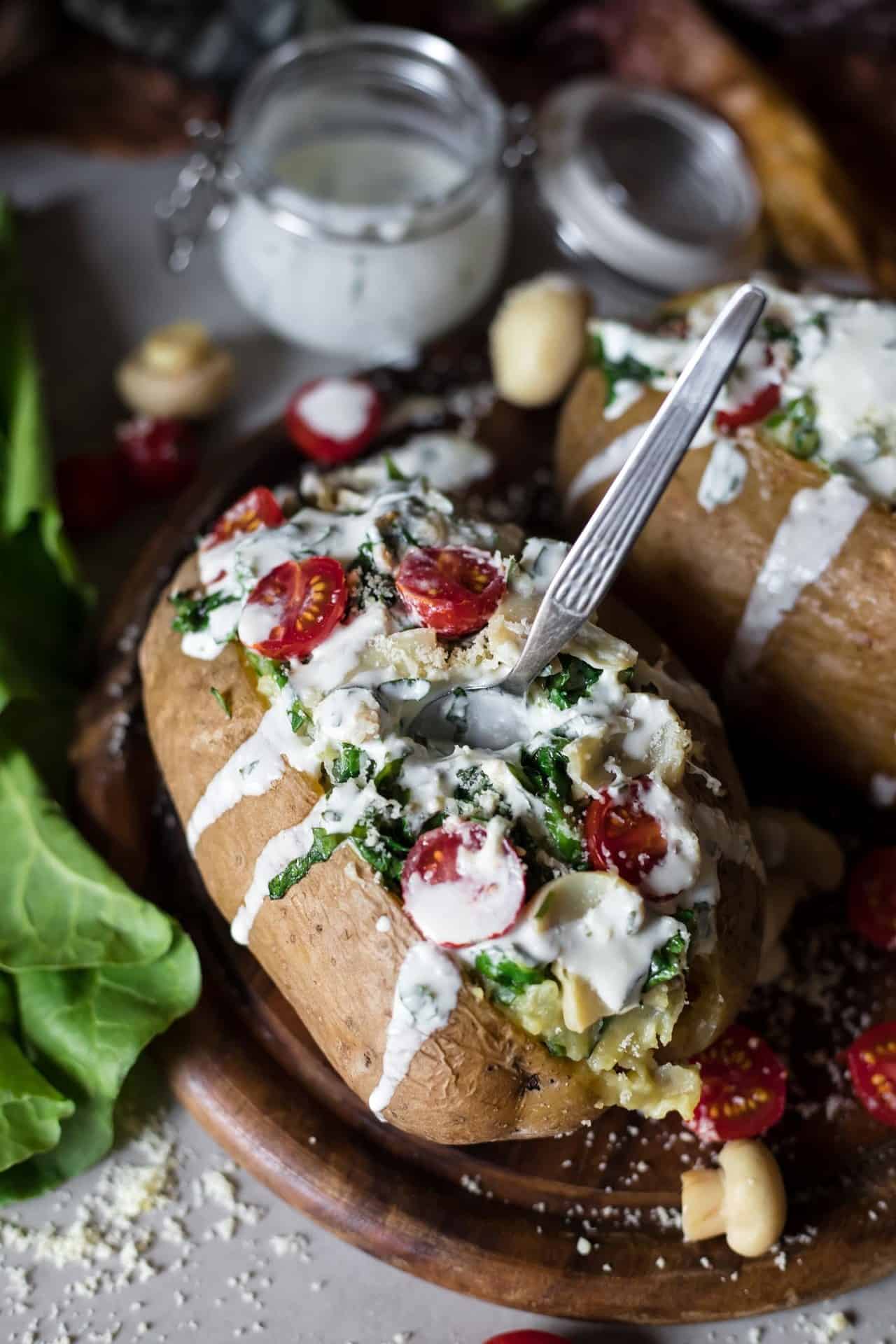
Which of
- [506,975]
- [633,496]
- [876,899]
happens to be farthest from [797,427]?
[506,975]

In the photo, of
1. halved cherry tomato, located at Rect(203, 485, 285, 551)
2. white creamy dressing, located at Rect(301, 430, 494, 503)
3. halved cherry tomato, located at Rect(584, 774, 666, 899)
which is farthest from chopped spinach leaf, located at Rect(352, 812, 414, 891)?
white creamy dressing, located at Rect(301, 430, 494, 503)

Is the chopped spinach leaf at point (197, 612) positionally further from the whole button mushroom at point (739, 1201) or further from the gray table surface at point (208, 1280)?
the whole button mushroom at point (739, 1201)

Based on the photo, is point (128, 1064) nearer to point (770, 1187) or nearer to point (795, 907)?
point (770, 1187)

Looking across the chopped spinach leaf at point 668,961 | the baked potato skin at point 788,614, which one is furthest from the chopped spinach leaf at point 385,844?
the baked potato skin at point 788,614

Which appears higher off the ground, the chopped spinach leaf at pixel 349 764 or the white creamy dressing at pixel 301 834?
the chopped spinach leaf at pixel 349 764

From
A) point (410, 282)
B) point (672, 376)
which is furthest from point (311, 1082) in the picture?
point (410, 282)

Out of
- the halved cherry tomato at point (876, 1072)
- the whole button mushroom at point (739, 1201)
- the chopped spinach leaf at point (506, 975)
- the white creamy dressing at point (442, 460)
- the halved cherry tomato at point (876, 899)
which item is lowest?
the whole button mushroom at point (739, 1201)

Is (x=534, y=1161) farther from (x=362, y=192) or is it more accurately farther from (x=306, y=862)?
(x=362, y=192)
